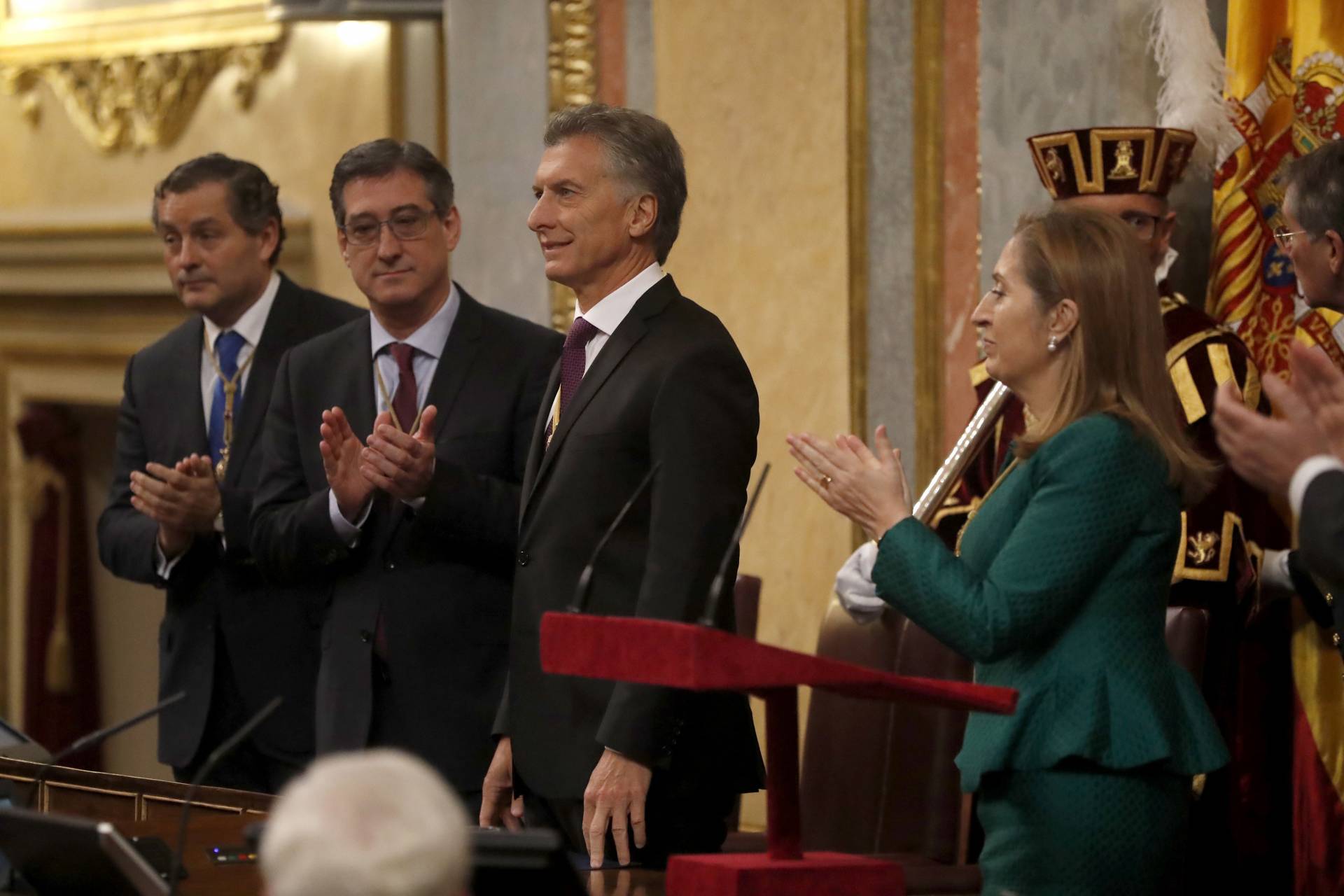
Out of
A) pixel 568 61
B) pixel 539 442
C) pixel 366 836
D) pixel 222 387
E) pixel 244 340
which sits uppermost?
pixel 568 61

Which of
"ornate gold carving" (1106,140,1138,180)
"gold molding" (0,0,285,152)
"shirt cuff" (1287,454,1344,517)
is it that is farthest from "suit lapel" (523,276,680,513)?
"gold molding" (0,0,285,152)

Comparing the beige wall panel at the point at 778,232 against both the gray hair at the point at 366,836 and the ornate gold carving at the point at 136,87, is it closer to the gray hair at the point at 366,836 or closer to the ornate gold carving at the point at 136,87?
the ornate gold carving at the point at 136,87

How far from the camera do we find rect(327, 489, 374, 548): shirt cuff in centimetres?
345

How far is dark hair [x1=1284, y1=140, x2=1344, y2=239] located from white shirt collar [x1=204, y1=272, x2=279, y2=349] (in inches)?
81.9

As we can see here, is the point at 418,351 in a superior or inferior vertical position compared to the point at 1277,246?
inferior

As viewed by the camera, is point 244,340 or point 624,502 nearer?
point 624,502

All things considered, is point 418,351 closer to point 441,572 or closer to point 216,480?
point 441,572

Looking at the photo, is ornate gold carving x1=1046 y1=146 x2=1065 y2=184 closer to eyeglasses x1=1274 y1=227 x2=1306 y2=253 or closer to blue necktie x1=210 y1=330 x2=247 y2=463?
eyeglasses x1=1274 y1=227 x2=1306 y2=253

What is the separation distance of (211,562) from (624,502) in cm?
147

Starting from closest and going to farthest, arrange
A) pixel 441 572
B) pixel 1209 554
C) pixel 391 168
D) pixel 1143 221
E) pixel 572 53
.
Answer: pixel 441 572 < pixel 391 168 < pixel 1209 554 < pixel 1143 221 < pixel 572 53

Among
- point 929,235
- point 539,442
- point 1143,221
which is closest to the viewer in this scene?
point 539,442

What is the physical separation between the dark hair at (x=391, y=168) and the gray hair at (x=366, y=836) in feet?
8.21

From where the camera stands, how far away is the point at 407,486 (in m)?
3.22

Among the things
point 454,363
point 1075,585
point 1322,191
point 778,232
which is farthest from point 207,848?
point 778,232
